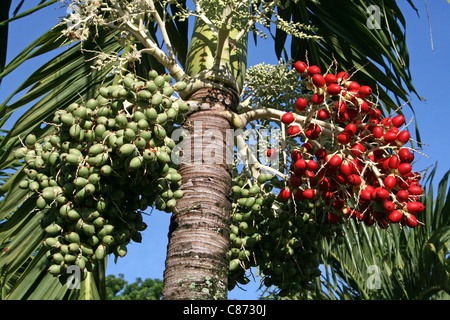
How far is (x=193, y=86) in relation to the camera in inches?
117

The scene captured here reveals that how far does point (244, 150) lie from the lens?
324 cm

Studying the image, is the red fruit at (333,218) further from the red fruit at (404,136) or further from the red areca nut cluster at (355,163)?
the red fruit at (404,136)

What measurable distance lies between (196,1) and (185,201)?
1326 mm

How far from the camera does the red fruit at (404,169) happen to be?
256 cm

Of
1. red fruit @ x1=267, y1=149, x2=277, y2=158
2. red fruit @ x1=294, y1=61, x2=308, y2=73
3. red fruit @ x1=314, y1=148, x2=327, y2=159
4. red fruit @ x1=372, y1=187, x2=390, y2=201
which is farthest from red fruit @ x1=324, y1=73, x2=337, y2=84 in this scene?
red fruit @ x1=267, y1=149, x2=277, y2=158

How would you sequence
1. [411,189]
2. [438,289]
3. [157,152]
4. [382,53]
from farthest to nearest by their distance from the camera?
[438,289], [382,53], [411,189], [157,152]

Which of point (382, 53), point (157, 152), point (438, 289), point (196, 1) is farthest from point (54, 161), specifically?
point (438, 289)

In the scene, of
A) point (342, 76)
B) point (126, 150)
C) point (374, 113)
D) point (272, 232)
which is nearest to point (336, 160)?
point (374, 113)

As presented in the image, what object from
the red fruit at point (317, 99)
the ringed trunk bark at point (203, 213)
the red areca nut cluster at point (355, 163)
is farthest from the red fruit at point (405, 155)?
the ringed trunk bark at point (203, 213)

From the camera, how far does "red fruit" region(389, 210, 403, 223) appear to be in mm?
2492

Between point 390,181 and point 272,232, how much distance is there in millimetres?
798

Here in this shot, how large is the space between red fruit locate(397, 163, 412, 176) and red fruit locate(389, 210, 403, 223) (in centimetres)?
20

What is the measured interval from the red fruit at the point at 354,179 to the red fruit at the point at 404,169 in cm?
20
